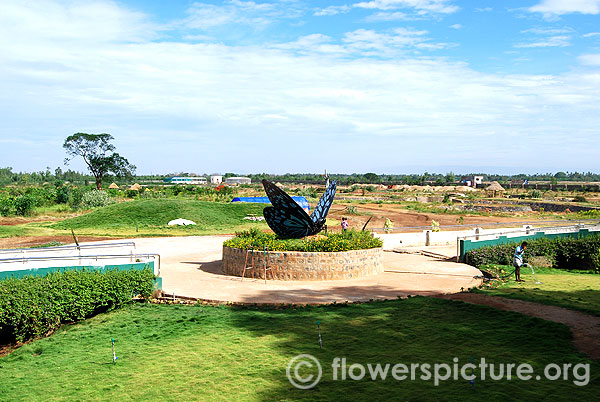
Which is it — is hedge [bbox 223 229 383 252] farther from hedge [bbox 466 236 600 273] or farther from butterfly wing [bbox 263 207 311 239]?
hedge [bbox 466 236 600 273]

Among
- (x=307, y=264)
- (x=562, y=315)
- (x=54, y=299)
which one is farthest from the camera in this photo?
(x=307, y=264)

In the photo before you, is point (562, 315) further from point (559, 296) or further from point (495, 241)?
point (495, 241)

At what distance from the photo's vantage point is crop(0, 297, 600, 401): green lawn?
7789 mm

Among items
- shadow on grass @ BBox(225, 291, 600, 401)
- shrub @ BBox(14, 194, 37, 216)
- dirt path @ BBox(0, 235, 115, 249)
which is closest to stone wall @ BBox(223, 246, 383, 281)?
shadow on grass @ BBox(225, 291, 600, 401)

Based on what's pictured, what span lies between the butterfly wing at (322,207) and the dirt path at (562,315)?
667 centimetres

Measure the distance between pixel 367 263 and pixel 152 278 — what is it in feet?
25.7

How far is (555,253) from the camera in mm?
21234

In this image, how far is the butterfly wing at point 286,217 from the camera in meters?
19.0

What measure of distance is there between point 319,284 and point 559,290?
763cm

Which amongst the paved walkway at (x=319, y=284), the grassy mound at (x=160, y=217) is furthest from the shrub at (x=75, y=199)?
the paved walkway at (x=319, y=284)

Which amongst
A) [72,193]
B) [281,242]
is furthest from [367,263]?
[72,193]

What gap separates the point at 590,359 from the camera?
8.81 m

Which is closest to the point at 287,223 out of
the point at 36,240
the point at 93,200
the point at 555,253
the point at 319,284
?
the point at 319,284

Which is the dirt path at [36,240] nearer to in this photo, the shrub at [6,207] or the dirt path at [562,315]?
the shrub at [6,207]
